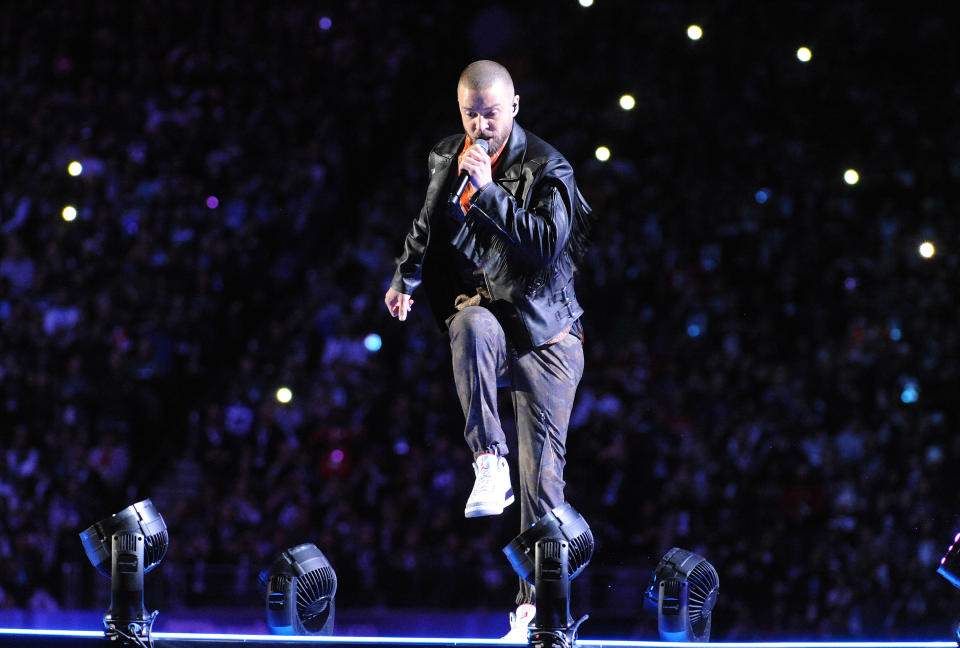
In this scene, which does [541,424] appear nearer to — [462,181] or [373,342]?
[462,181]

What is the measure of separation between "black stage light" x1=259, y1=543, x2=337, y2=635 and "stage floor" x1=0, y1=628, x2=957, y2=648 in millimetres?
177

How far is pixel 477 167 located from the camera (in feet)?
11.5

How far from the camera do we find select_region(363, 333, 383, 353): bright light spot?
8.62m

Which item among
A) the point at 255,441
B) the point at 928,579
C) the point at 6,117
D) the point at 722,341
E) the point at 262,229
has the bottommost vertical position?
the point at 928,579

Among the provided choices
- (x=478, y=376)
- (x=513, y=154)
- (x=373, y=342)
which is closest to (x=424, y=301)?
(x=373, y=342)

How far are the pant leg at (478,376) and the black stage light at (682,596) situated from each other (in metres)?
0.60

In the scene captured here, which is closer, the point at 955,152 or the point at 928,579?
the point at 928,579

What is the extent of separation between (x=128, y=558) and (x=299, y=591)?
0.54m

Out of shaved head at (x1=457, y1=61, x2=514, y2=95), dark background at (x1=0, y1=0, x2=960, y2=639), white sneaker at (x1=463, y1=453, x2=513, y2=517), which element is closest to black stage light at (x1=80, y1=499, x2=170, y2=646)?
white sneaker at (x1=463, y1=453, x2=513, y2=517)

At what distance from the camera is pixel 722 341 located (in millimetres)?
8320

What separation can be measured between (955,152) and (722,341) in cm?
244

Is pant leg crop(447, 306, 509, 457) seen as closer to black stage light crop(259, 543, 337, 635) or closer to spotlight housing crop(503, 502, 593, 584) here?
spotlight housing crop(503, 502, 593, 584)

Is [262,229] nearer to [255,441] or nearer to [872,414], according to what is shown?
[255,441]

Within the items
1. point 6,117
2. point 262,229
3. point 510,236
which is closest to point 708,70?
point 262,229
